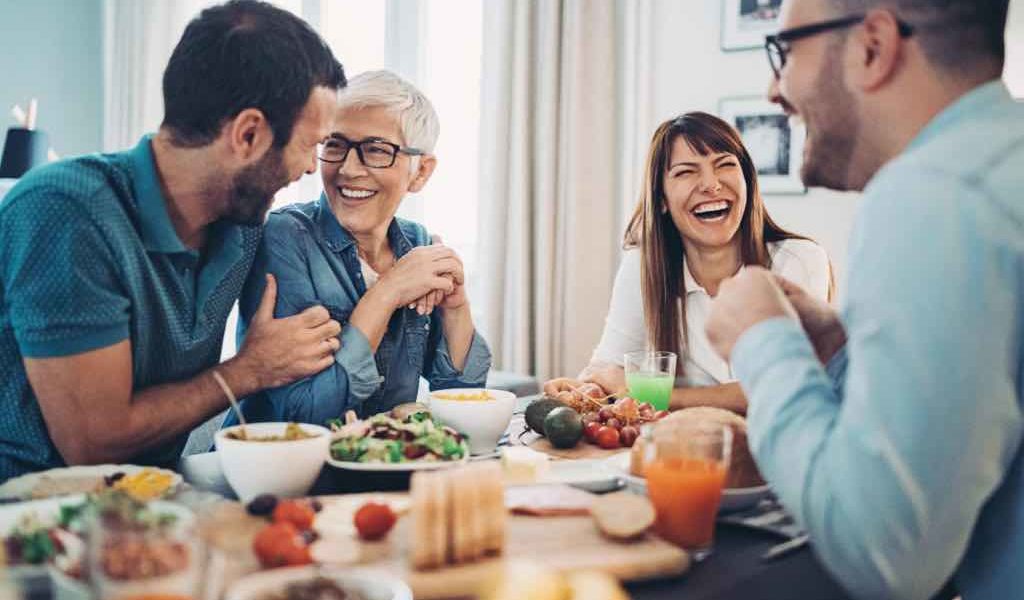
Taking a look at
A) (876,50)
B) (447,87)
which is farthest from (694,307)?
(447,87)

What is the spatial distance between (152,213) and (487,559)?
3.10ft

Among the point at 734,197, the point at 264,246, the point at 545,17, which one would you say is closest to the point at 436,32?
the point at 545,17

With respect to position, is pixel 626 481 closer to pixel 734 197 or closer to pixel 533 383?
pixel 734 197

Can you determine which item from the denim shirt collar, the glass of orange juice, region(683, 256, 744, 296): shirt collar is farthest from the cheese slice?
region(683, 256, 744, 296): shirt collar

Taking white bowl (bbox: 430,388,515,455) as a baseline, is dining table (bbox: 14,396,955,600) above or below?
below

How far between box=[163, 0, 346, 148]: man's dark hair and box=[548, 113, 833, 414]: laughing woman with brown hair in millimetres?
1159

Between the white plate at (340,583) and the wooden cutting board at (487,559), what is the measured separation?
0.04 m

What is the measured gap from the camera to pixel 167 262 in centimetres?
166

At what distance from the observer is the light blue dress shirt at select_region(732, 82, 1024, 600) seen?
880 mm

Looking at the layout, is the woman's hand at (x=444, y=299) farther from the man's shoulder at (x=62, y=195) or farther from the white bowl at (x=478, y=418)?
the man's shoulder at (x=62, y=195)

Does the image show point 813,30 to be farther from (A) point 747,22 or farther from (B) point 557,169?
(B) point 557,169

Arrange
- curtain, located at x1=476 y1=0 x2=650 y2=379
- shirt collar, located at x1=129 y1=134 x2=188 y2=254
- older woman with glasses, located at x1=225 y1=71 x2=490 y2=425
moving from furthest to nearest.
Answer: curtain, located at x1=476 y1=0 x2=650 y2=379 → older woman with glasses, located at x1=225 y1=71 x2=490 y2=425 → shirt collar, located at x1=129 y1=134 x2=188 y2=254

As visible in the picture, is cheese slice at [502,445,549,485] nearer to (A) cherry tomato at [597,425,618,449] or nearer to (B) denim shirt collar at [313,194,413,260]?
(A) cherry tomato at [597,425,618,449]

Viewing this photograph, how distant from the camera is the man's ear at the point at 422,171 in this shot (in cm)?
222
